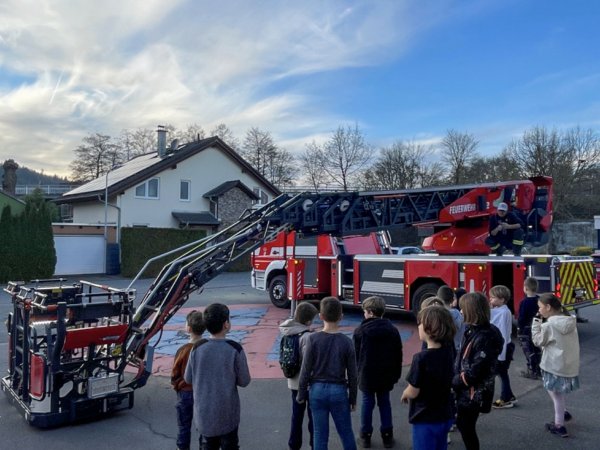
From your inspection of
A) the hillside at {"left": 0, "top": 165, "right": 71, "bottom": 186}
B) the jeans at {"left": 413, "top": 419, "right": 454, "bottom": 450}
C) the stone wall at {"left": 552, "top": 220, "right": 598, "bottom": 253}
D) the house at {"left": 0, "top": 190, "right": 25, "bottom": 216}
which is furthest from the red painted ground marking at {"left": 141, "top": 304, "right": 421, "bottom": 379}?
the hillside at {"left": 0, "top": 165, "right": 71, "bottom": 186}

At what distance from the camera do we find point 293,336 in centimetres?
463

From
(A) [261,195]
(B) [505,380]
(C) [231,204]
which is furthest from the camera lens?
(A) [261,195]

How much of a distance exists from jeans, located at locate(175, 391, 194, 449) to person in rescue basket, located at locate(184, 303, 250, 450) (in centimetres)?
65

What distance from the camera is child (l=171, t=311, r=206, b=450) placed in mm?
4664

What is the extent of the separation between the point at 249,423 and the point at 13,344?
2883mm

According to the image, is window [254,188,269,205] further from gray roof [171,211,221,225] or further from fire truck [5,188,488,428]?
fire truck [5,188,488,428]

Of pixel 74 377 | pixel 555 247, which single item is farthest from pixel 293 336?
pixel 555 247

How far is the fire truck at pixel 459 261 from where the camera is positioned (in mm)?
9906

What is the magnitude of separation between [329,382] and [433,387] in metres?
0.85

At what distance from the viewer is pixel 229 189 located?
36.2 metres

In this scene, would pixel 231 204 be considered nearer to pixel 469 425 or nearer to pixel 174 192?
pixel 174 192

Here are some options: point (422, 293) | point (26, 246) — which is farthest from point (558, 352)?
point (26, 246)

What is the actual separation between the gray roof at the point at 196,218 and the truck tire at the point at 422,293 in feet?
78.8

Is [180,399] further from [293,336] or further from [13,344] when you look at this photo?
[13,344]
